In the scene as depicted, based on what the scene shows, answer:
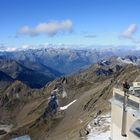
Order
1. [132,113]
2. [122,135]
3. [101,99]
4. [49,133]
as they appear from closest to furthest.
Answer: [132,113]
[122,135]
[49,133]
[101,99]

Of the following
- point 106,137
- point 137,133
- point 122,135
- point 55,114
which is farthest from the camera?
Result: point 55,114

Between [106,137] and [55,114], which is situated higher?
[106,137]

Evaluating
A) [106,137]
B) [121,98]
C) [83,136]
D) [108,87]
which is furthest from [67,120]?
[121,98]

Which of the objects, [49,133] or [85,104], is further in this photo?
[85,104]

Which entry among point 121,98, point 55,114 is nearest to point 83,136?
point 121,98

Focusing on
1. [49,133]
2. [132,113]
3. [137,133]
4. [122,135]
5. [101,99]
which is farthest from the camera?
[101,99]

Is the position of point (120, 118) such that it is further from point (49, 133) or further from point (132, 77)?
point (132, 77)

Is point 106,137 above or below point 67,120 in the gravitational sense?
above

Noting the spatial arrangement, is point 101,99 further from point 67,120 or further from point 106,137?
point 106,137

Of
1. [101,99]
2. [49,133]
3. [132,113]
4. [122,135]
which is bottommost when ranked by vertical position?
[49,133]
